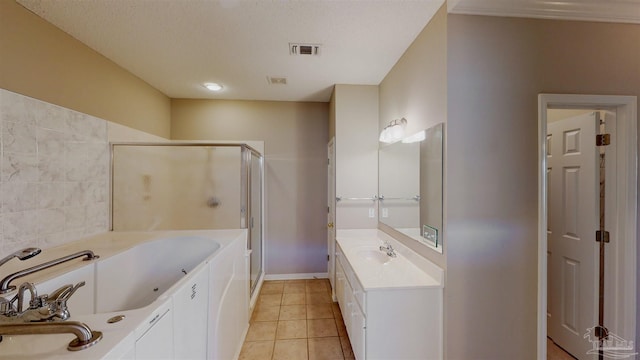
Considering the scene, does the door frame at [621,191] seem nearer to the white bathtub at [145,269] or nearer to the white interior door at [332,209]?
the white interior door at [332,209]

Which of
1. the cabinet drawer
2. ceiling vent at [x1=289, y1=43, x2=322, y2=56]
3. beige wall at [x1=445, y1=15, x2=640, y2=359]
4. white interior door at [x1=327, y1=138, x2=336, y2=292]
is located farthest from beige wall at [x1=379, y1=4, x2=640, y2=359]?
white interior door at [x1=327, y1=138, x2=336, y2=292]

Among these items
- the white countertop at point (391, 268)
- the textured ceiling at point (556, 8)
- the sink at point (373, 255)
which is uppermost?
the textured ceiling at point (556, 8)

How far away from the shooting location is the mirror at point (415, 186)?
5.18 feet

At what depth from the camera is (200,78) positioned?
261cm

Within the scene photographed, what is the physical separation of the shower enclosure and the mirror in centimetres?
146

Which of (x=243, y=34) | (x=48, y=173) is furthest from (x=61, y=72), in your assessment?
(x=243, y=34)

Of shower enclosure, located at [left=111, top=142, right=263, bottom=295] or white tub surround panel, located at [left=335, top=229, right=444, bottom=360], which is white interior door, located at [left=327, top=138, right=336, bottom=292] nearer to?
Result: shower enclosure, located at [left=111, top=142, right=263, bottom=295]

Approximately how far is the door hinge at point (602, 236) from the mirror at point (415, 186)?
3.89 ft

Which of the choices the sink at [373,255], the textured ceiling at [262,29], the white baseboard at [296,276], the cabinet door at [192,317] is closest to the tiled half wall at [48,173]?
the textured ceiling at [262,29]

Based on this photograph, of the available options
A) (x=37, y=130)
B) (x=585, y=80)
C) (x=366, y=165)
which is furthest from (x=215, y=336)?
(x=585, y=80)

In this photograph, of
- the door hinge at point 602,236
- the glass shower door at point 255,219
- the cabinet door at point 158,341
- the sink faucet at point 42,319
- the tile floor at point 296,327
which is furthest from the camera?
the glass shower door at point 255,219

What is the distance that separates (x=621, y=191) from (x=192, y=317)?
8.90ft

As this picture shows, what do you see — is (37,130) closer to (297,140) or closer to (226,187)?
(226,187)

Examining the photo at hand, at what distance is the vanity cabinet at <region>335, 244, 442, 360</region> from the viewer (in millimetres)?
1458
